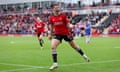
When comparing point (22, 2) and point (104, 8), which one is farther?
point (22, 2)

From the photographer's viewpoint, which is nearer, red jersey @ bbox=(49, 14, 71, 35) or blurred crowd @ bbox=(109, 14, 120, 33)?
red jersey @ bbox=(49, 14, 71, 35)

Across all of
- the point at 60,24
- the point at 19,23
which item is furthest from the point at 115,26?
the point at 60,24

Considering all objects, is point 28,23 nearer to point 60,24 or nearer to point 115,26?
point 115,26

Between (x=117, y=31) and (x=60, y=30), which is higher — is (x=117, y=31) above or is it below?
below

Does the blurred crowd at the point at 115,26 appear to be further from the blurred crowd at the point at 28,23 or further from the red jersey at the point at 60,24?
the red jersey at the point at 60,24

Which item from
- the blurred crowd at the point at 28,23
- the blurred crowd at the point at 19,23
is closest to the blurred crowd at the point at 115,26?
the blurred crowd at the point at 28,23

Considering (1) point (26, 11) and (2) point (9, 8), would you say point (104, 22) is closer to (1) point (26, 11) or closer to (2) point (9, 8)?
(1) point (26, 11)

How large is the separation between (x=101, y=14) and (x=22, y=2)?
24.8 m

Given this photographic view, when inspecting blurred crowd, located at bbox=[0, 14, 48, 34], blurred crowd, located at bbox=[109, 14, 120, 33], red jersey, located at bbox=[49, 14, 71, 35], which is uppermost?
red jersey, located at bbox=[49, 14, 71, 35]

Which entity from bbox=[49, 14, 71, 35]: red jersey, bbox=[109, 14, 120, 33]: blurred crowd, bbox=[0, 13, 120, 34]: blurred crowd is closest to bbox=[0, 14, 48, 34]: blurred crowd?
bbox=[0, 13, 120, 34]: blurred crowd

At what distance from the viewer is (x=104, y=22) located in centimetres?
5716

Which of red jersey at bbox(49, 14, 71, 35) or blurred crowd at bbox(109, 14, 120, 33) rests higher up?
red jersey at bbox(49, 14, 71, 35)

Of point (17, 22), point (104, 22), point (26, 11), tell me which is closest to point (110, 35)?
point (104, 22)

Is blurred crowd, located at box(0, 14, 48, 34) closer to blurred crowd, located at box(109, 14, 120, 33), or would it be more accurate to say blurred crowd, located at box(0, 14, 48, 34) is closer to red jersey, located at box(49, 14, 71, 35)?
blurred crowd, located at box(109, 14, 120, 33)
